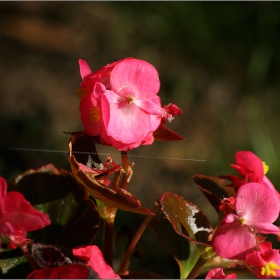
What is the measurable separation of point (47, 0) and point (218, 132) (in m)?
1.15

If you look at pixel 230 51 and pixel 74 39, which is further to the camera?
pixel 74 39

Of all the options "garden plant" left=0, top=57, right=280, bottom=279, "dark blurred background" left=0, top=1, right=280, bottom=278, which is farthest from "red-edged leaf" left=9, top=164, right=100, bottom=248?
"dark blurred background" left=0, top=1, right=280, bottom=278

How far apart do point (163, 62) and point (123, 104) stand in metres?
1.71

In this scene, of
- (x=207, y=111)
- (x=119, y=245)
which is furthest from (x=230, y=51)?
(x=119, y=245)

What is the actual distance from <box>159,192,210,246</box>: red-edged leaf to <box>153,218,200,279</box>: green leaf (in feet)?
0.20

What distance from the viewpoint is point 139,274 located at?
0.48 metres

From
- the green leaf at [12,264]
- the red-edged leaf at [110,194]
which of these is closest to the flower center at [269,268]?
the red-edged leaf at [110,194]

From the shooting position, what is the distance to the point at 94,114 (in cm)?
46

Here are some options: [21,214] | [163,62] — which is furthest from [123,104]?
[163,62]

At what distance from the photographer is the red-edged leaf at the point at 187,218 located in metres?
0.48

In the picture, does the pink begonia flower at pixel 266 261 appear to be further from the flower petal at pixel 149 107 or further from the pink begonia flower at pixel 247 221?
the flower petal at pixel 149 107

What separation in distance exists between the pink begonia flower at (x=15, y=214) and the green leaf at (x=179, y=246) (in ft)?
0.59

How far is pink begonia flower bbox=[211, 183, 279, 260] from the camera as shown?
44 centimetres

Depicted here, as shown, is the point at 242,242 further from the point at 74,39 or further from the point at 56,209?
the point at 74,39
